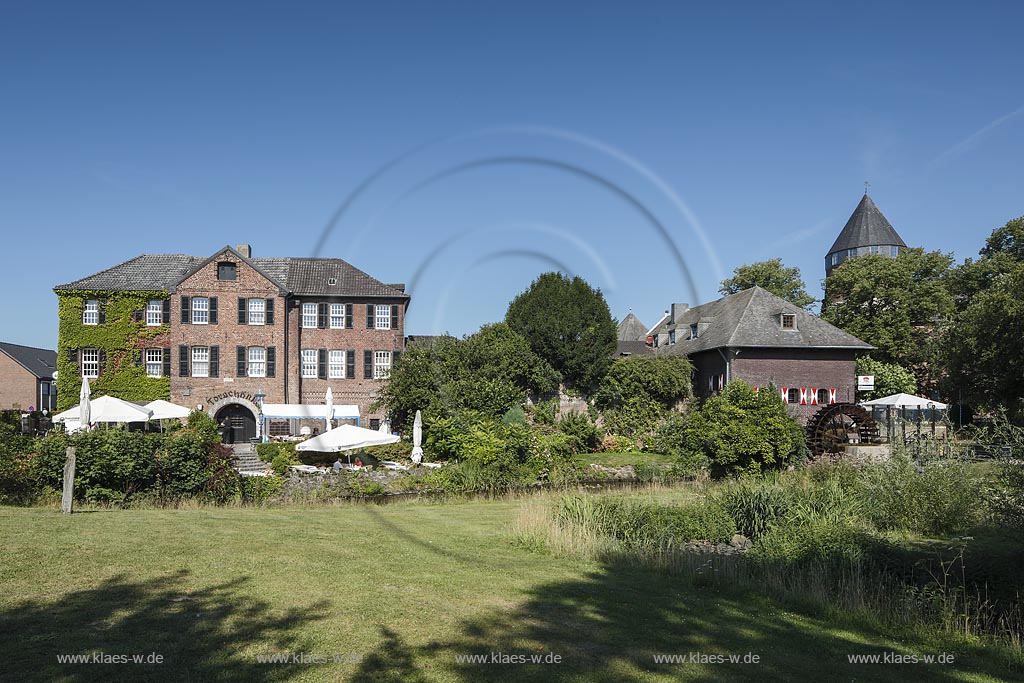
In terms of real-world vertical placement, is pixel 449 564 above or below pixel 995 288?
below

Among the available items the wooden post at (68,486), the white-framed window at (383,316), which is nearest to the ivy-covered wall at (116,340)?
the white-framed window at (383,316)

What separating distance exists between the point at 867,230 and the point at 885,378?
54.9 meters

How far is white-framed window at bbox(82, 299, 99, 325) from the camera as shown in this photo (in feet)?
137

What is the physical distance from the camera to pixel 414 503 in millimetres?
21031

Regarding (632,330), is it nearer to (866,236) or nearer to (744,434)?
(866,236)

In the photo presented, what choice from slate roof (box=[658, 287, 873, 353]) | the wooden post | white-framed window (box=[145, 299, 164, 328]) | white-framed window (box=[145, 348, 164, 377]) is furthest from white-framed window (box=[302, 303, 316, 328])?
the wooden post

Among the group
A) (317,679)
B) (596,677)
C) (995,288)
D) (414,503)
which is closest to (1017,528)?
(596,677)

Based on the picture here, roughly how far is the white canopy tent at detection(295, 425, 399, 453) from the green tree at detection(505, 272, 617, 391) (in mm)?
15983

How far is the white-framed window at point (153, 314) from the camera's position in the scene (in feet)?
138

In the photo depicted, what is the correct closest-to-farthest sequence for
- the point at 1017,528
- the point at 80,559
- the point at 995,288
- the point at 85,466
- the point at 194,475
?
1. the point at 80,559
2. the point at 1017,528
3. the point at 85,466
4. the point at 194,475
5. the point at 995,288

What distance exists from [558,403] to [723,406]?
15859 mm

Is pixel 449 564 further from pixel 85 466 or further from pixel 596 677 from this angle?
pixel 85 466

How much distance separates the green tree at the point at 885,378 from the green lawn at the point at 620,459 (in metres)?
20.7

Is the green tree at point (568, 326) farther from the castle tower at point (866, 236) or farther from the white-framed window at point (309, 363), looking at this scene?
the castle tower at point (866, 236)
